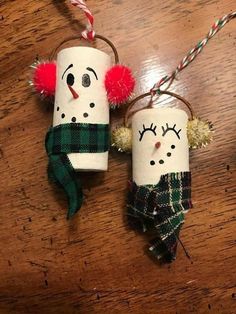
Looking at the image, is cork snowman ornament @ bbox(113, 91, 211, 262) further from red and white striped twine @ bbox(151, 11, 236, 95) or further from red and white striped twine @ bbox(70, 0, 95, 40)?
red and white striped twine @ bbox(70, 0, 95, 40)

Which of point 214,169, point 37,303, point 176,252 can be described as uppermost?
point 214,169

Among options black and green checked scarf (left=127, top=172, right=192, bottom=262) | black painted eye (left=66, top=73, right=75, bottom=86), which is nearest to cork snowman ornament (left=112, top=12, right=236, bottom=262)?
black and green checked scarf (left=127, top=172, right=192, bottom=262)

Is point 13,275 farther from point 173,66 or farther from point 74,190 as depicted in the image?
point 173,66

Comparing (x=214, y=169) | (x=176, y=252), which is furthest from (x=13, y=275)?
(x=214, y=169)

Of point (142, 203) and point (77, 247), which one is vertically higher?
point (142, 203)

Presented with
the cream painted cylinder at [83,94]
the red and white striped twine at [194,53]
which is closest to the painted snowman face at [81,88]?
the cream painted cylinder at [83,94]

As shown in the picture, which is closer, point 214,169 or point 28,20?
point 214,169
